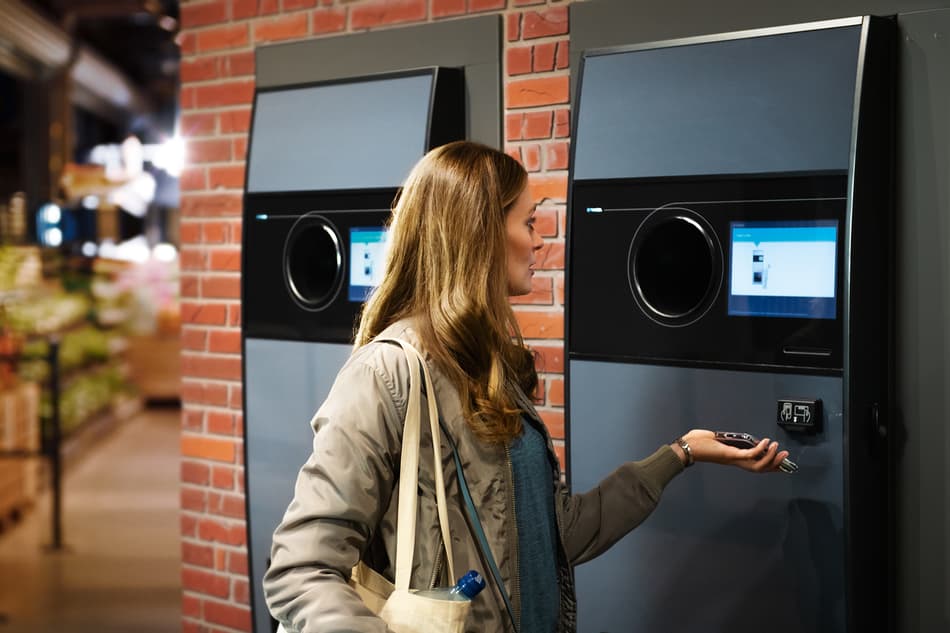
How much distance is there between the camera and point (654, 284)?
225cm

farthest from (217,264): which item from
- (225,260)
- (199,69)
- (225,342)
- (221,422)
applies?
(199,69)

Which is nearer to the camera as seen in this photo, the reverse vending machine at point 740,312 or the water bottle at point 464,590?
the water bottle at point 464,590

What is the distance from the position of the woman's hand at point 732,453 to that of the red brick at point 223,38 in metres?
1.99

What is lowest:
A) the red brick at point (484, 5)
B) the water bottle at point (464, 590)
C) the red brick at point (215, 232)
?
the water bottle at point (464, 590)

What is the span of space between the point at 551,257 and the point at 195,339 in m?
1.34

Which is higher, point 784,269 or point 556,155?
point 556,155

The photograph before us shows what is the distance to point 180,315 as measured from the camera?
3.57 metres

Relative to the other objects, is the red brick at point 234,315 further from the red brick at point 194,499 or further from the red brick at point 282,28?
the red brick at point 282,28

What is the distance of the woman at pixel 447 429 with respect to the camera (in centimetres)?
145

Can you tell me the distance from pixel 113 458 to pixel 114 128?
8.10m

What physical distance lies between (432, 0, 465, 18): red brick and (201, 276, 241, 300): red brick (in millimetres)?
1061

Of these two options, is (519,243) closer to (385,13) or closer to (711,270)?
(711,270)

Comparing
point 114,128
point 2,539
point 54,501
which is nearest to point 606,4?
point 54,501

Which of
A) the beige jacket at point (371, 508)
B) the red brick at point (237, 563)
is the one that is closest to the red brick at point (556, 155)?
the beige jacket at point (371, 508)
